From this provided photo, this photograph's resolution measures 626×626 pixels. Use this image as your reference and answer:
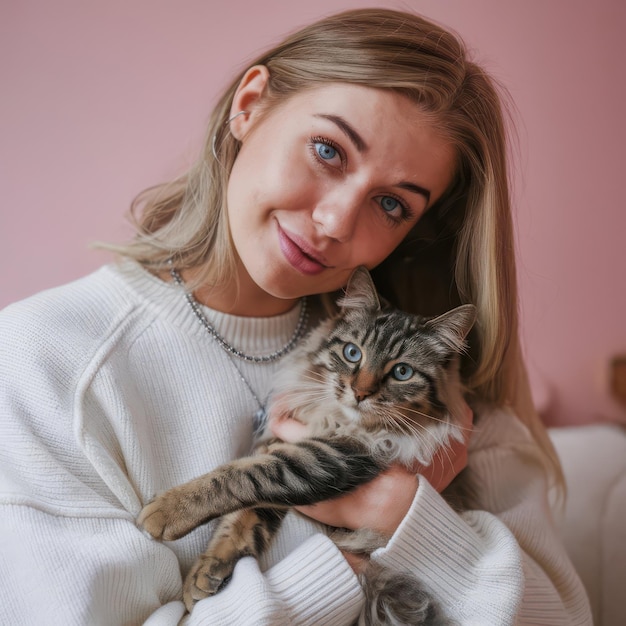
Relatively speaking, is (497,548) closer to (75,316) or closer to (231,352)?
(231,352)

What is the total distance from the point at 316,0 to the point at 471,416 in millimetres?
1607

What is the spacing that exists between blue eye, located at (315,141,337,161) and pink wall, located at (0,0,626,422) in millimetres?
736

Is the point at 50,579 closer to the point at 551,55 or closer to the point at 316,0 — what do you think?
the point at 316,0

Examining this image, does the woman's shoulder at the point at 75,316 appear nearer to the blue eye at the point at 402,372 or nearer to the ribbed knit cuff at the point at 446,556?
the blue eye at the point at 402,372

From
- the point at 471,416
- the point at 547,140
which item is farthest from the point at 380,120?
the point at 547,140

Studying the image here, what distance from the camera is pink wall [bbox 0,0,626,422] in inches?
76.3

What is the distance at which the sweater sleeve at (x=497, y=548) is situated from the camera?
4.23 ft

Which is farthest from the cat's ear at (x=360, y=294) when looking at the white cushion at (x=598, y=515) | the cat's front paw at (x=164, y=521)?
the white cushion at (x=598, y=515)

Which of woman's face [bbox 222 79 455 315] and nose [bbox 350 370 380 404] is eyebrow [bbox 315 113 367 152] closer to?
woman's face [bbox 222 79 455 315]

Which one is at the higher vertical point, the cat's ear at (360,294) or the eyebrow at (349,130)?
the eyebrow at (349,130)

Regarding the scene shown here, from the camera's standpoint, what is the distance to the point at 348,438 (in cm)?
144

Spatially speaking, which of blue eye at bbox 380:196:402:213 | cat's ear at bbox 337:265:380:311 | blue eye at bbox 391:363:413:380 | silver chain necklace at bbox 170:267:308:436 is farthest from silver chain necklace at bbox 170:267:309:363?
blue eye at bbox 380:196:402:213

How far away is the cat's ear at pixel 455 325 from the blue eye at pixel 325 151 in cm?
46

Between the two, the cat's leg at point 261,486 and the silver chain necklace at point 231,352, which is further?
the silver chain necklace at point 231,352
